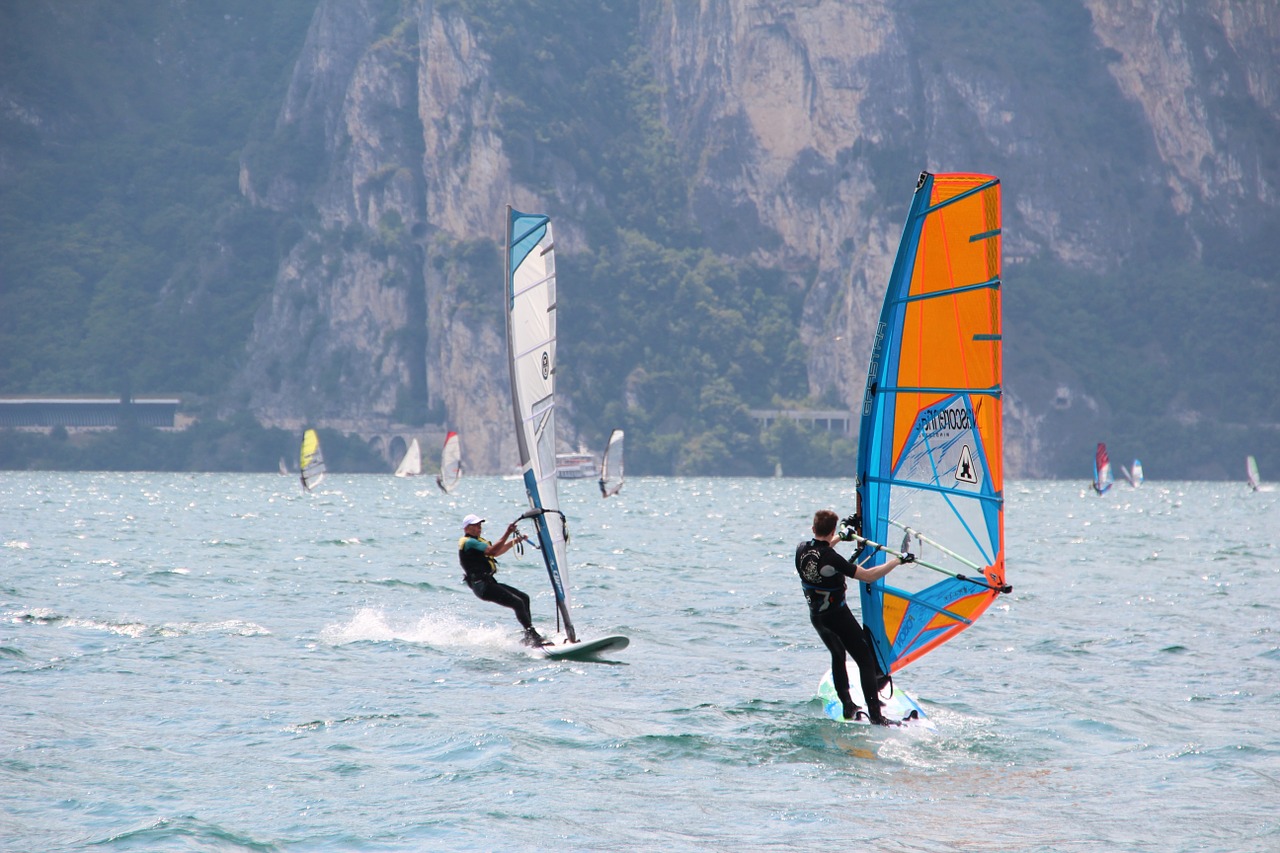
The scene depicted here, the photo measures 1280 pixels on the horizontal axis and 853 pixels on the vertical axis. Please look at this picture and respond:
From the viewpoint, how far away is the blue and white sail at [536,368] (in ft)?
52.1

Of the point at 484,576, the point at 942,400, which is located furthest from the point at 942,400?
the point at 484,576

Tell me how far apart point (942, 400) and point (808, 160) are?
142275 millimetres

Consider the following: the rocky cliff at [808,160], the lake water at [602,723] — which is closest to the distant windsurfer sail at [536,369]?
the lake water at [602,723]

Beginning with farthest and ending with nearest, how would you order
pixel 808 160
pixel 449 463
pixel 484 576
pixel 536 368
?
1. pixel 808 160
2. pixel 449 463
3. pixel 484 576
4. pixel 536 368

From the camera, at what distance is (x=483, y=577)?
658 inches

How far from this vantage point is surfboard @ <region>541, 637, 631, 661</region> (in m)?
16.2

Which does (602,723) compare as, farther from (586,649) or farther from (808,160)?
(808,160)

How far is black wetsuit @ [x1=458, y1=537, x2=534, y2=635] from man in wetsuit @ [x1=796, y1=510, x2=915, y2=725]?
5.30 meters

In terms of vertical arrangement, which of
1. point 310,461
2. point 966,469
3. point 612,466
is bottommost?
point 966,469

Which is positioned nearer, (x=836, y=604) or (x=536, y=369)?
(x=836, y=604)

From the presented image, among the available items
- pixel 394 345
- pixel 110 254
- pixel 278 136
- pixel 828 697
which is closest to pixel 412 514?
pixel 828 697

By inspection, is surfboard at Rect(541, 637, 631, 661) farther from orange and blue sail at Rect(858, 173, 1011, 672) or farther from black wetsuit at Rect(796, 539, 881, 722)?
orange and blue sail at Rect(858, 173, 1011, 672)

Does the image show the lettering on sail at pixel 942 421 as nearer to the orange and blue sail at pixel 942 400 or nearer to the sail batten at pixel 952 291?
the orange and blue sail at pixel 942 400

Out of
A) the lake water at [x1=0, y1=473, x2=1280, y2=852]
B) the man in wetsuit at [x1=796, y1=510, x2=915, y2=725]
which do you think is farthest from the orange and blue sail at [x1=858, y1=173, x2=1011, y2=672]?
the lake water at [x1=0, y1=473, x2=1280, y2=852]
